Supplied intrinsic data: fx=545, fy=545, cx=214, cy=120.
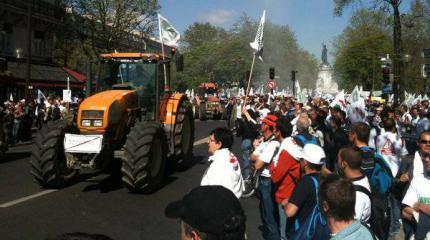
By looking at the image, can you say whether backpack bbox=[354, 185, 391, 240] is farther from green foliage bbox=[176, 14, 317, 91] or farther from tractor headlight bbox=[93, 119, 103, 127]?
green foliage bbox=[176, 14, 317, 91]

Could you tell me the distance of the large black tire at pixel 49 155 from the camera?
372 inches

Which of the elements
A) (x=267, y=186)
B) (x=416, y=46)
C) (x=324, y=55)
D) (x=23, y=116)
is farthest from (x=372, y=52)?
(x=267, y=186)

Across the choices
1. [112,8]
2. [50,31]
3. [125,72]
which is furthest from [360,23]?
[125,72]

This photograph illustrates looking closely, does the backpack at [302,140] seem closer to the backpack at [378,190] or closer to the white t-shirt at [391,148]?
the backpack at [378,190]

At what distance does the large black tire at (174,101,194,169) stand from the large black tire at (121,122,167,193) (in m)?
2.24

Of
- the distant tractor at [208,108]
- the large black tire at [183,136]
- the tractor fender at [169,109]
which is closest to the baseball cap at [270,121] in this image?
the tractor fender at [169,109]

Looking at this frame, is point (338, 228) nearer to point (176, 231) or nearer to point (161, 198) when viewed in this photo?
point (176, 231)

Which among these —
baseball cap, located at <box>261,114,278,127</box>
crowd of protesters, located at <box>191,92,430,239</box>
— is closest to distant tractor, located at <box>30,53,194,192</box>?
baseball cap, located at <box>261,114,278,127</box>

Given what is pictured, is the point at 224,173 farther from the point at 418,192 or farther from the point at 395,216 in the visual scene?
the point at 395,216

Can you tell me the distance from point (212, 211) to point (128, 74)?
971 centimetres

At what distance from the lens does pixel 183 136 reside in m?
13.5

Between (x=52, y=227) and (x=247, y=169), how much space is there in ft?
14.8

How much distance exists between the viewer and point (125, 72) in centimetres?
1155

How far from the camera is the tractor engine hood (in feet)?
32.0
